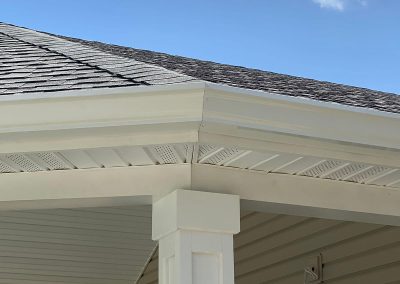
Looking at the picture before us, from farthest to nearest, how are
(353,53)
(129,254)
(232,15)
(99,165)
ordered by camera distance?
(353,53), (232,15), (129,254), (99,165)

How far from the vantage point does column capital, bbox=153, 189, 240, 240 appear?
4.00 metres

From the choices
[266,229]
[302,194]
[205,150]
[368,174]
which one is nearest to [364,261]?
[266,229]

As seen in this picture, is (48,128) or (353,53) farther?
(353,53)

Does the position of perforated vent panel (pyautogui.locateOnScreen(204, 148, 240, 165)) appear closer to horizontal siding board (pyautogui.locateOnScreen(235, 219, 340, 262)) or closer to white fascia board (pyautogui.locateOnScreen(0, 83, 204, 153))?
white fascia board (pyautogui.locateOnScreen(0, 83, 204, 153))

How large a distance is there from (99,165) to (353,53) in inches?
1482

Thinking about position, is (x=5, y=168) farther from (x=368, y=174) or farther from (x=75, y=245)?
(x=75, y=245)

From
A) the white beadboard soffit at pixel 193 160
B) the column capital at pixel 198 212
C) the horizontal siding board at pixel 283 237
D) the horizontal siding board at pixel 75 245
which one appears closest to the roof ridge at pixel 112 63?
the white beadboard soffit at pixel 193 160

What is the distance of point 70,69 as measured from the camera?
4.68 m

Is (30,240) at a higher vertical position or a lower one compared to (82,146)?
higher

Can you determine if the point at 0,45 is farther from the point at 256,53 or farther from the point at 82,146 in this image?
the point at 256,53

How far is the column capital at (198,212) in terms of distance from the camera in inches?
158

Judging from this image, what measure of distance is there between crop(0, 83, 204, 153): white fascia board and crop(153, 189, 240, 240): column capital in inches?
16.8

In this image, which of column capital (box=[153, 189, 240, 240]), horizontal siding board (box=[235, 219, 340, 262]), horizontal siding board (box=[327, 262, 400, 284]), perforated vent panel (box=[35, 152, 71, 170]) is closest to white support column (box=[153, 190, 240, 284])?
column capital (box=[153, 189, 240, 240])

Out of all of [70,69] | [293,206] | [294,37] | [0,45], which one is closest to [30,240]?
[0,45]
